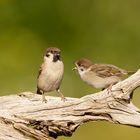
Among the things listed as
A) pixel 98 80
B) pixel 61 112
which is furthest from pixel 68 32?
pixel 61 112

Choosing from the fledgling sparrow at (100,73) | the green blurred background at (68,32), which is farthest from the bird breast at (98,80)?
the green blurred background at (68,32)

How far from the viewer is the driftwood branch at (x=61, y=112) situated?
179 inches

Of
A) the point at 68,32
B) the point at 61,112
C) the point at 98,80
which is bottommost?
the point at 61,112

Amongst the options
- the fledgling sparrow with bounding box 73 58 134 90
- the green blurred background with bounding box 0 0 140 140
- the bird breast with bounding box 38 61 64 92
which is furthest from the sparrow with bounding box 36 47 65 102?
the green blurred background with bounding box 0 0 140 140

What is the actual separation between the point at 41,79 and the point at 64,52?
7.36 feet

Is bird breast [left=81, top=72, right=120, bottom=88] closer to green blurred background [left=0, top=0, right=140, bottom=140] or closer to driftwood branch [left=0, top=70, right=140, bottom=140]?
driftwood branch [left=0, top=70, right=140, bottom=140]

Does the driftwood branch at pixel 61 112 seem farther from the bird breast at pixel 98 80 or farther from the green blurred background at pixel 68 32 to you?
the green blurred background at pixel 68 32

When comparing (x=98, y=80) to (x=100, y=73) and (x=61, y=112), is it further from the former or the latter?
(x=61, y=112)

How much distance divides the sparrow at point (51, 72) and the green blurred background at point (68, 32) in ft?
6.07

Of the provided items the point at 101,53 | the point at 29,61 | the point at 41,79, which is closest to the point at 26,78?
the point at 29,61

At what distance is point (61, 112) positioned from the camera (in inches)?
182

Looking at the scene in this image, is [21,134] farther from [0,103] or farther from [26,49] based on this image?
[26,49]

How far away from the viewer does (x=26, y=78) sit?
6.64 metres

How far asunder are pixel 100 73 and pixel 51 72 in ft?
0.86
